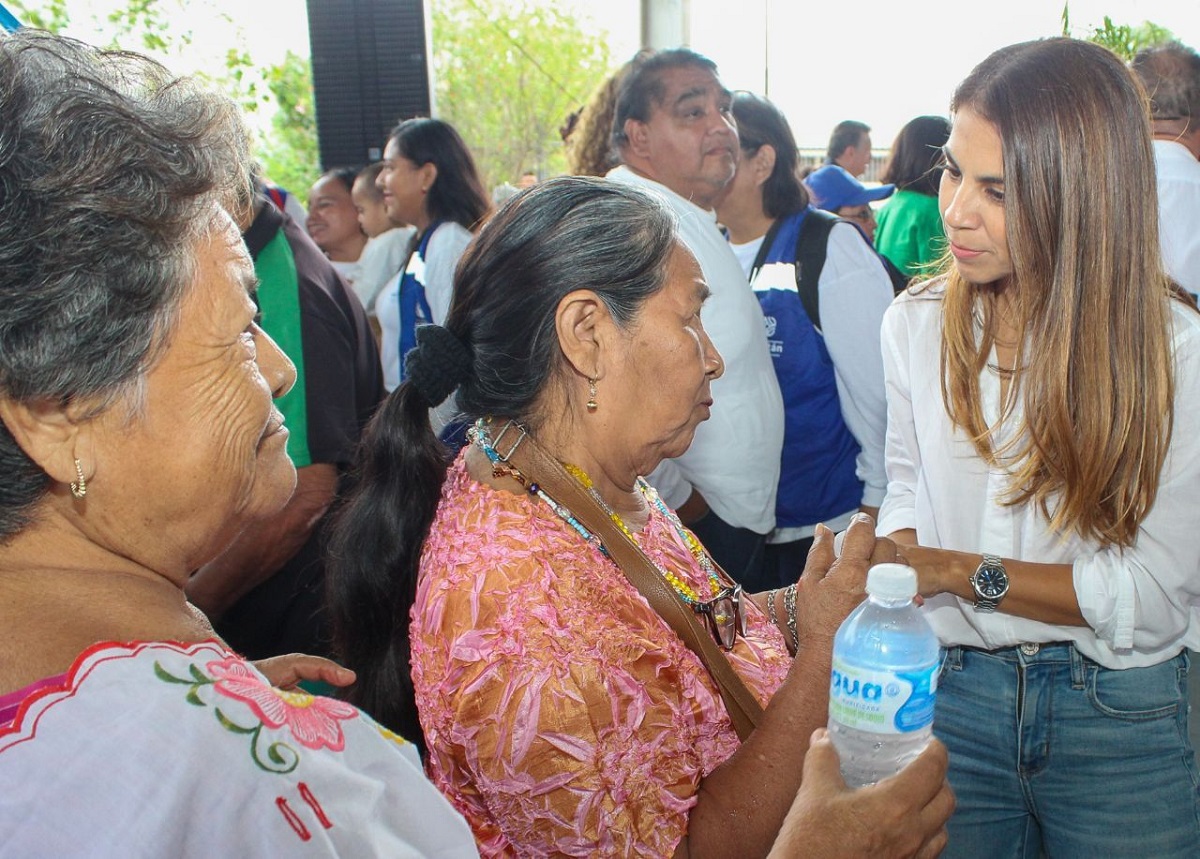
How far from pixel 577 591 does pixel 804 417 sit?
6.45 ft

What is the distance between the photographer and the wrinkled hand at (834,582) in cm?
150

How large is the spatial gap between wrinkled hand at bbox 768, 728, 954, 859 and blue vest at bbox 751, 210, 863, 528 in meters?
1.92

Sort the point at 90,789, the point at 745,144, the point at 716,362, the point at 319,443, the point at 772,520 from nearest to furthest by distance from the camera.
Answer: the point at 90,789 → the point at 716,362 → the point at 319,443 → the point at 772,520 → the point at 745,144

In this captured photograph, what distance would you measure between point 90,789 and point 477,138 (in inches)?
550

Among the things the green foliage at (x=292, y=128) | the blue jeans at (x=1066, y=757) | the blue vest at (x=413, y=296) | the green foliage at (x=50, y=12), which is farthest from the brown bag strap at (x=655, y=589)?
the green foliage at (x=292, y=128)

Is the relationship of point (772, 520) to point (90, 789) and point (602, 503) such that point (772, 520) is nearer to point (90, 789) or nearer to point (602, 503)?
point (602, 503)

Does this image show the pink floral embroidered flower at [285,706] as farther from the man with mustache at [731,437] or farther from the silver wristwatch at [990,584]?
the man with mustache at [731,437]

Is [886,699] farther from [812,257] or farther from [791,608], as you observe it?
[812,257]

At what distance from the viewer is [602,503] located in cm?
157

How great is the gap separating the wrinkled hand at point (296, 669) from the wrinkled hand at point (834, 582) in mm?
719

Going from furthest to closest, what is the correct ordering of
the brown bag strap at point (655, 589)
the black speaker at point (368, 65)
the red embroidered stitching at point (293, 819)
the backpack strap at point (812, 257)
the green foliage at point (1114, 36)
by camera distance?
the black speaker at point (368, 65), the green foliage at point (1114, 36), the backpack strap at point (812, 257), the brown bag strap at point (655, 589), the red embroidered stitching at point (293, 819)

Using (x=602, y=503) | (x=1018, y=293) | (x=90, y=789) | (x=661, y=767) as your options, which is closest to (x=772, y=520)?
(x=1018, y=293)

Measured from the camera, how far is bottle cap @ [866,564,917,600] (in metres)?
1.28

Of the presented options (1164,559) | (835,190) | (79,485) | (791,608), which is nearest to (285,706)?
(79,485)
